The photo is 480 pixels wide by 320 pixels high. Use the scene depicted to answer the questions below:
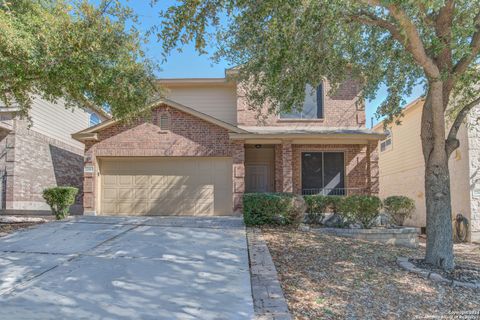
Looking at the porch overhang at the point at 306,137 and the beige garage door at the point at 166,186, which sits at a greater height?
the porch overhang at the point at 306,137

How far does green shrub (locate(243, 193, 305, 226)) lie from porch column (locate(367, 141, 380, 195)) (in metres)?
5.13

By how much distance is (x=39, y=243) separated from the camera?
7.50 m

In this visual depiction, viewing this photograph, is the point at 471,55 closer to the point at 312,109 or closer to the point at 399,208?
the point at 399,208

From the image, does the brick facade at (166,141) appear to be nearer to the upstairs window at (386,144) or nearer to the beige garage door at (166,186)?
the beige garage door at (166,186)

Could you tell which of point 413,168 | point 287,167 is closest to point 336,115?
point 287,167

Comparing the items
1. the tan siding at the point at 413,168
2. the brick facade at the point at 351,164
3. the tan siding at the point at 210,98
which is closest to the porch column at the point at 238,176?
the brick facade at the point at 351,164

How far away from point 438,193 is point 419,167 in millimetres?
9911

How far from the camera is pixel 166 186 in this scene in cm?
1337

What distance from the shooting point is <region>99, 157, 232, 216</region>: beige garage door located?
523 inches

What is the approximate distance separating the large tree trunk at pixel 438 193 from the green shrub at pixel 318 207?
4.35m

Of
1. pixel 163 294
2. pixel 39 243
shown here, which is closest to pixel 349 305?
pixel 163 294

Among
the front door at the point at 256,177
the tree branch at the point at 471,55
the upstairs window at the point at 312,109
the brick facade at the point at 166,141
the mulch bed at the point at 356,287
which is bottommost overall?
the mulch bed at the point at 356,287

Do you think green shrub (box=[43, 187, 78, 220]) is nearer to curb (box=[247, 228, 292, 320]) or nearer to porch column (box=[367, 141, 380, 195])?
curb (box=[247, 228, 292, 320])

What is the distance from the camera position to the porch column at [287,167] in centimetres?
1322
